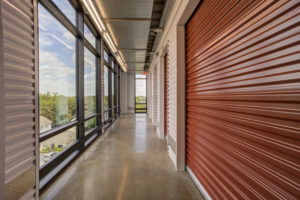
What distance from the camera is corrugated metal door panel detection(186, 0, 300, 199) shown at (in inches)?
32.8

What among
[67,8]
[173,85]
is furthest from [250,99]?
[67,8]

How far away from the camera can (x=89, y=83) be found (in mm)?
4270

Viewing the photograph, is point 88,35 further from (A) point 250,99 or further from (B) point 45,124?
(A) point 250,99

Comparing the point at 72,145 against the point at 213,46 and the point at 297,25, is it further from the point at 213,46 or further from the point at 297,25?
the point at 297,25

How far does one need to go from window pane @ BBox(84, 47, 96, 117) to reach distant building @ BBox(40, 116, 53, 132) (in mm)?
1513

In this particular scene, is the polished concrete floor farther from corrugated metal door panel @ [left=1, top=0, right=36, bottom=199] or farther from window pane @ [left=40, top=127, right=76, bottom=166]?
corrugated metal door panel @ [left=1, top=0, right=36, bottom=199]

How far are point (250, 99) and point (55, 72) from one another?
2843mm

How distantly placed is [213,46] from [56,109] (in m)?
2.69

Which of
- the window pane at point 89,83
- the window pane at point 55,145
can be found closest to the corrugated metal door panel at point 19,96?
the window pane at point 55,145

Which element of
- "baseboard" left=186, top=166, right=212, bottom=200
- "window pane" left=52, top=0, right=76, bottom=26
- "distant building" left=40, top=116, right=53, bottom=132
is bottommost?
"baseboard" left=186, top=166, right=212, bottom=200

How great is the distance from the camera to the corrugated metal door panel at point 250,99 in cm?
83

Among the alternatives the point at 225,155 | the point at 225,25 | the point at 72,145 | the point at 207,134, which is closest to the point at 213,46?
the point at 225,25

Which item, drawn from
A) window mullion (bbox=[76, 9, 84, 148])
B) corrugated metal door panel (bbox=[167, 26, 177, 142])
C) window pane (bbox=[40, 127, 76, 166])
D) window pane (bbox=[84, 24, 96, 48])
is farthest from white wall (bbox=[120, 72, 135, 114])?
corrugated metal door panel (bbox=[167, 26, 177, 142])

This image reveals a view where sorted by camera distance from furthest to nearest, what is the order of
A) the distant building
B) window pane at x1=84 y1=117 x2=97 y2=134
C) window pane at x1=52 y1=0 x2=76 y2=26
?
1. window pane at x1=84 y1=117 x2=97 y2=134
2. window pane at x1=52 y1=0 x2=76 y2=26
3. the distant building
